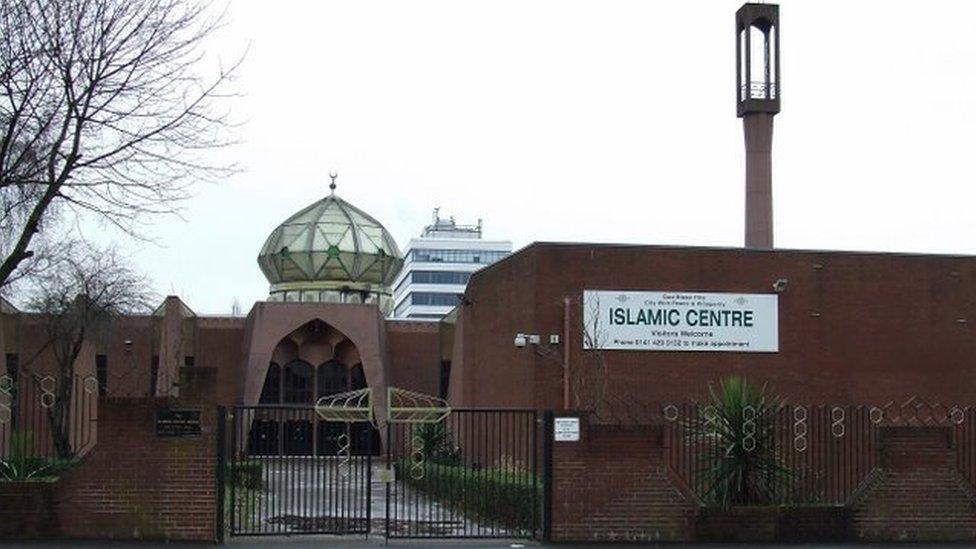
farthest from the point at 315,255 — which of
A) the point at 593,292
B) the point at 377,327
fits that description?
the point at 593,292

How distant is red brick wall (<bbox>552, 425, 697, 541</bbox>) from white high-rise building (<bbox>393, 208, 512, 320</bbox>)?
11854 cm

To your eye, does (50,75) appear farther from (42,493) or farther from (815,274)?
(815,274)

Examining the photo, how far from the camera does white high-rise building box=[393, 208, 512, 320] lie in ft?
460

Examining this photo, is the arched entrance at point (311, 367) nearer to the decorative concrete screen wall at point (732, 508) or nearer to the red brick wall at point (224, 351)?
the red brick wall at point (224, 351)

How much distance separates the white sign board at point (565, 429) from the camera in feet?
61.7

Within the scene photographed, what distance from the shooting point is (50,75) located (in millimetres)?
17562

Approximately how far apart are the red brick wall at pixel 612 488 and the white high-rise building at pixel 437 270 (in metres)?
119

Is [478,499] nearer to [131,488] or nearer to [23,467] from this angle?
[131,488]

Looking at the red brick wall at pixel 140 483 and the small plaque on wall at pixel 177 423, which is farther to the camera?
the small plaque on wall at pixel 177 423

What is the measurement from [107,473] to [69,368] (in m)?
23.8

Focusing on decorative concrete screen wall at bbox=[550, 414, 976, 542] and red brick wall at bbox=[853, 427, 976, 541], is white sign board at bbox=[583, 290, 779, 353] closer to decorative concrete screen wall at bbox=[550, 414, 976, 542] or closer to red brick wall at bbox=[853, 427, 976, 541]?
decorative concrete screen wall at bbox=[550, 414, 976, 542]

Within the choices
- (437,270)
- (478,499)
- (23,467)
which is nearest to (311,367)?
(478,499)

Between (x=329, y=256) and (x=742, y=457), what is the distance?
39253mm

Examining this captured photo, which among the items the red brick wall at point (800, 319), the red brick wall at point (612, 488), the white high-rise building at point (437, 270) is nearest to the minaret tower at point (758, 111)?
the red brick wall at point (800, 319)
